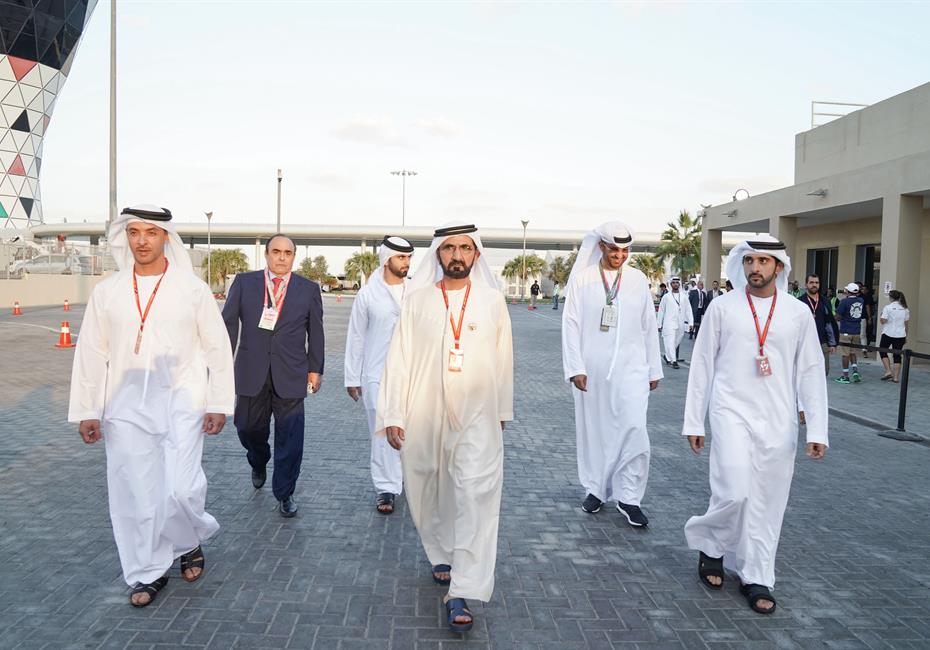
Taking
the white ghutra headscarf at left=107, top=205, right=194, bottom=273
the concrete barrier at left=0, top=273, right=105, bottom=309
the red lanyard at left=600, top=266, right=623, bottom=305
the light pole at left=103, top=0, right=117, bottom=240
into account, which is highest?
the light pole at left=103, top=0, right=117, bottom=240

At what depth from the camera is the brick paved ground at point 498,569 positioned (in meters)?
3.67

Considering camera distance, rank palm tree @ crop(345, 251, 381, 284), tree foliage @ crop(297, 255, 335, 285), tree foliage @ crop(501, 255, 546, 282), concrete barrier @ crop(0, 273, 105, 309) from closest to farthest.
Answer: concrete barrier @ crop(0, 273, 105, 309)
palm tree @ crop(345, 251, 381, 284)
tree foliage @ crop(501, 255, 546, 282)
tree foliage @ crop(297, 255, 335, 285)

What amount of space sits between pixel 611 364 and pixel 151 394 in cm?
326

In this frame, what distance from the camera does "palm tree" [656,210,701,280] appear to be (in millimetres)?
47312

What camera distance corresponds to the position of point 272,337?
17.9 feet

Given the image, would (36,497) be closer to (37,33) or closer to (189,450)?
(189,450)

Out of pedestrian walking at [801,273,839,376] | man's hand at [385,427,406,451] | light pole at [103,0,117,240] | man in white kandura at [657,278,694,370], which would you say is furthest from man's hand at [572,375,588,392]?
light pole at [103,0,117,240]

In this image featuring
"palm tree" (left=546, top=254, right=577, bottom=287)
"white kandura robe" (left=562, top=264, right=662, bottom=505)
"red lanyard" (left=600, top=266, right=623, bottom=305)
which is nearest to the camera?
"white kandura robe" (left=562, top=264, right=662, bottom=505)

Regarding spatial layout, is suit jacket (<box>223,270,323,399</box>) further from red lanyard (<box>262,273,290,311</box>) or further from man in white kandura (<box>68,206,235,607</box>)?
man in white kandura (<box>68,206,235,607</box>)

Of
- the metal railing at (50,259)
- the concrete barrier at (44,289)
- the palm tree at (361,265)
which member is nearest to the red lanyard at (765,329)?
the concrete barrier at (44,289)

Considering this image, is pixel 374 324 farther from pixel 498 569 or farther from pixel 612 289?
pixel 498 569

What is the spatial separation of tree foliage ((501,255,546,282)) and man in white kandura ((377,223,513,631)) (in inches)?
2917

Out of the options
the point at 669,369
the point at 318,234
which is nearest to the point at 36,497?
the point at 669,369

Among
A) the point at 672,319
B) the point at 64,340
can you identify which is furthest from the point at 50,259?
the point at 672,319
